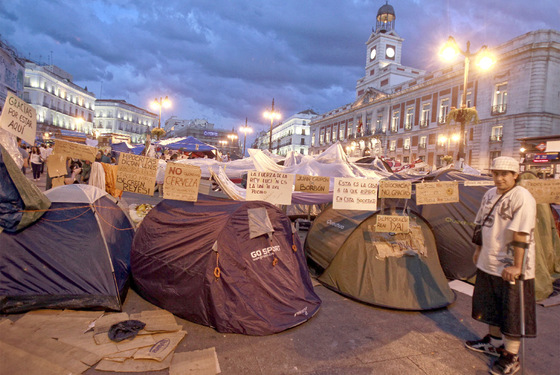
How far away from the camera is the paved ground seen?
3.42 metres

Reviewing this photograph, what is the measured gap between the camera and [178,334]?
3.80 meters

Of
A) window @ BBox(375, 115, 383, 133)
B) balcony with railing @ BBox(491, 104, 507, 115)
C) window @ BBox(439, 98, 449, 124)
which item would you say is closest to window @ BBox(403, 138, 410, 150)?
window @ BBox(375, 115, 383, 133)

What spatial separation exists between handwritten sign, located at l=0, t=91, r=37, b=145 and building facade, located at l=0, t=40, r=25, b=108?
110 ft

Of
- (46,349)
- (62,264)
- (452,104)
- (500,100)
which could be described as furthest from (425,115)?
(46,349)

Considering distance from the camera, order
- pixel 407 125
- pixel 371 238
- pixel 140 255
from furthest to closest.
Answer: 1. pixel 407 125
2. pixel 371 238
3. pixel 140 255

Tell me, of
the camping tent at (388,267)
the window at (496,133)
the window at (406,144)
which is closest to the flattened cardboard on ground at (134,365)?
the camping tent at (388,267)

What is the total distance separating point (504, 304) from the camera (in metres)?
3.44

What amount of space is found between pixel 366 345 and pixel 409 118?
145 ft

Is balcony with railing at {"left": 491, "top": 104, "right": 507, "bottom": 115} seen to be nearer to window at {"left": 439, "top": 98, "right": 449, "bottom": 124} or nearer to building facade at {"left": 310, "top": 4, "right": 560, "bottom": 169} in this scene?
building facade at {"left": 310, "top": 4, "right": 560, "bottom": 169}

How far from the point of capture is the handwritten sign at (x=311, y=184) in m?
5.44

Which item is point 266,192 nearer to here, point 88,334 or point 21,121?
point 88,334

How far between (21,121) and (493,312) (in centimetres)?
575

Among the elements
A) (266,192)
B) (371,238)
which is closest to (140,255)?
(266,192)

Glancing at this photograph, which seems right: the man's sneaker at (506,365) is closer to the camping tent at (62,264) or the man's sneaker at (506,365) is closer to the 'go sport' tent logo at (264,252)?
the 'go sport' tent logo at (264,252)
